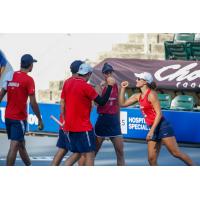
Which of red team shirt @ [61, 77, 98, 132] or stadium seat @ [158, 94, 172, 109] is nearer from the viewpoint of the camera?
red team shirt @ [61, 77, 98, 132]

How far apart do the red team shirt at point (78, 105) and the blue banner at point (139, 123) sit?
18.1ft

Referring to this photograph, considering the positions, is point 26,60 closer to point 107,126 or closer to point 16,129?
point 16,129

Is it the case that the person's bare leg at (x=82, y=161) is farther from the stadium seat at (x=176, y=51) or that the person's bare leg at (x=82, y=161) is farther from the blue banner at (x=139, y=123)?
the stadium seat at (x=176, y=51)

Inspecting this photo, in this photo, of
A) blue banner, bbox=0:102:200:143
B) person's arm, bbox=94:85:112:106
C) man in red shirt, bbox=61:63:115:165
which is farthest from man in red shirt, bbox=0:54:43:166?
blue banner, bbox=0:102:200:143

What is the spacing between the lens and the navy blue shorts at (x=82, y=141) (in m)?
11.4

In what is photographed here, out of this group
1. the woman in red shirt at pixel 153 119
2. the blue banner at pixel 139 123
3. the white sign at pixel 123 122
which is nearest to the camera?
the woman in red shirt at pixel 153 119

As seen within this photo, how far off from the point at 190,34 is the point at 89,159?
11.2 m

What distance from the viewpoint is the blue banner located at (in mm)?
16594

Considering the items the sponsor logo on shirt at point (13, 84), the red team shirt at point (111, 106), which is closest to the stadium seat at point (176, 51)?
the red team shirt at point (111, 106)

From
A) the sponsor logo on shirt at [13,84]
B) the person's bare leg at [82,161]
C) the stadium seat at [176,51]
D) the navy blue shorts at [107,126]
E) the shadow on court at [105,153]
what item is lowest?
the shadow on court at [105,153]

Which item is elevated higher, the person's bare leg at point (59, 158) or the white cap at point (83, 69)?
the white cap at point (83, 69)

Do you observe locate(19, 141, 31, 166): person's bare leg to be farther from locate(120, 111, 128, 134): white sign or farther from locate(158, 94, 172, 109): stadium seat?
locate(158, 94, 172, 109): stadium seat

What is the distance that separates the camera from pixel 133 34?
76.1 ft

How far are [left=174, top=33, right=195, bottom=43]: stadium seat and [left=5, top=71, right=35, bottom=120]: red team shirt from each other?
9.99 meters
